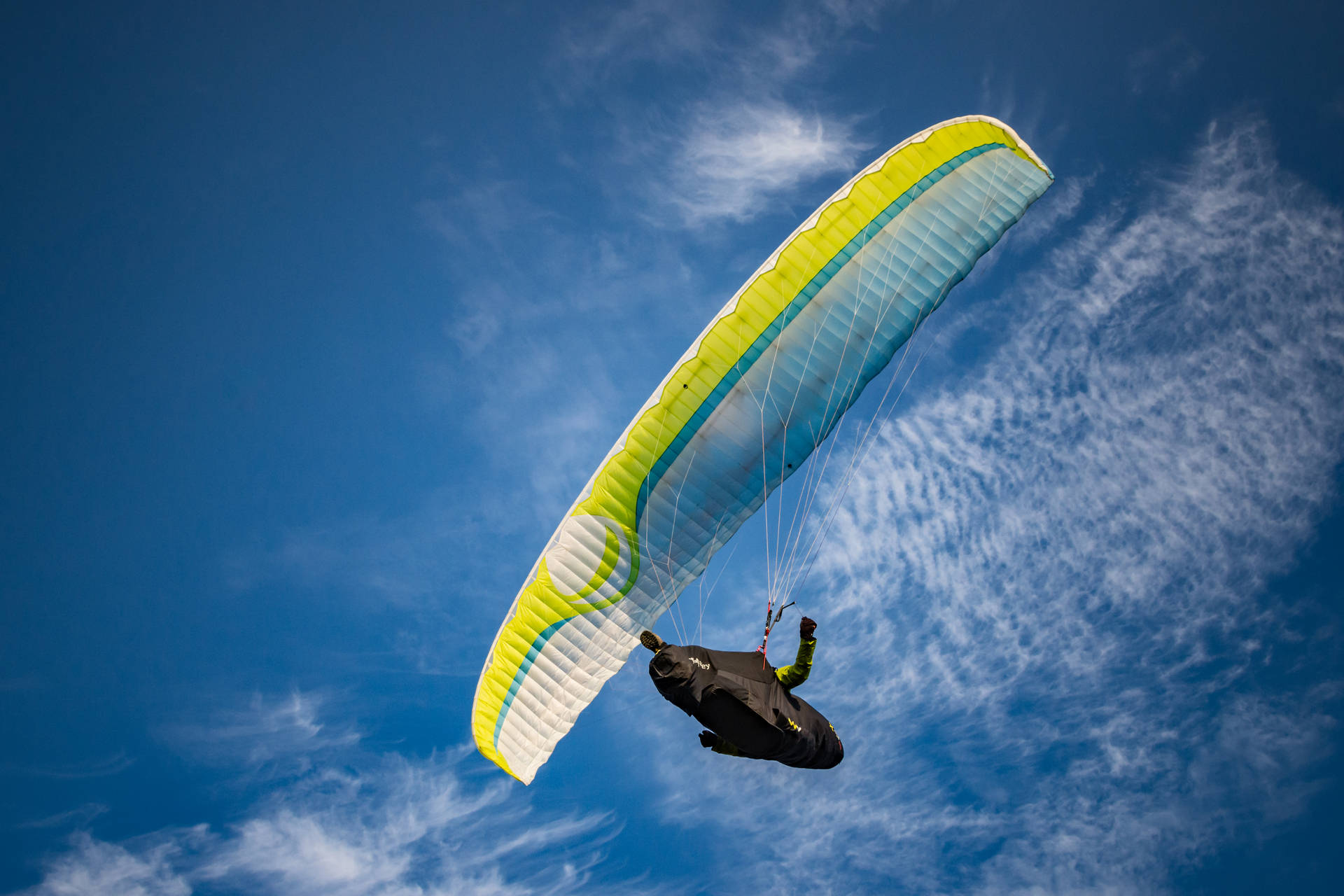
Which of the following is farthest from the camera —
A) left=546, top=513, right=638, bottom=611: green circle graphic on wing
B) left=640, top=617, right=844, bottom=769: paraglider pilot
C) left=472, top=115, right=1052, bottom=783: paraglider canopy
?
left=546, top=513, right=638, bottom=611: green circle graphic on wing

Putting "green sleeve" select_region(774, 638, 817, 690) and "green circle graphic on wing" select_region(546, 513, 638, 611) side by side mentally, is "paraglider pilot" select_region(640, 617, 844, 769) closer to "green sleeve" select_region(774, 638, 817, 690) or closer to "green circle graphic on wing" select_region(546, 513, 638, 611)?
"green sleeve" select_region(774, 638, 817, 690)

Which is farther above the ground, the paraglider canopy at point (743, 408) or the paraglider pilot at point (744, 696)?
the paraglider canopy at point (743, 408)

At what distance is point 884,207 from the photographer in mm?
10992

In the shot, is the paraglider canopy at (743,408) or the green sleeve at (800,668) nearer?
the green sleeve at (800,668)

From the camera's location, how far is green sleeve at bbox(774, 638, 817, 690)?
9.10 meters

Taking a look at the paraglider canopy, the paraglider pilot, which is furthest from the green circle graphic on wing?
the paraglider pilot

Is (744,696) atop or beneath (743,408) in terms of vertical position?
beneath

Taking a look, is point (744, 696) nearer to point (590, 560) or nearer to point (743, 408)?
point (590, 560)

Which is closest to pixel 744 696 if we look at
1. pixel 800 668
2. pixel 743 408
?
pixel 800 668

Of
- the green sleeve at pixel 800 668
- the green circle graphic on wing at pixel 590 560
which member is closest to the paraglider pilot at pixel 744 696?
the green sleeve at pixel 800 668

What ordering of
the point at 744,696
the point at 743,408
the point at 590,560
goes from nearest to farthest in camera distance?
the point at 744,696 → the point at 743,408 → the point at 590,560

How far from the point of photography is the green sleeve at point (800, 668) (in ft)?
29.8

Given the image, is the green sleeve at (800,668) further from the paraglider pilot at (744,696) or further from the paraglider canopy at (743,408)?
the paraglider canopy at (743,408)

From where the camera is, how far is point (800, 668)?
30.6ft
